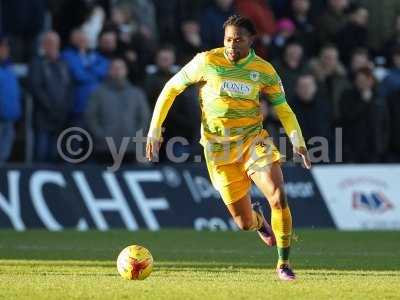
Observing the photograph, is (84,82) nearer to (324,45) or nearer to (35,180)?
(35,180)

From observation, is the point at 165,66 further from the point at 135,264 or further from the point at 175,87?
the point at 135,264

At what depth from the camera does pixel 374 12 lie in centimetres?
2153

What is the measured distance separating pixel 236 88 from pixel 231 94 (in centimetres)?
8

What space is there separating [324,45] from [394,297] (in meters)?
11.0

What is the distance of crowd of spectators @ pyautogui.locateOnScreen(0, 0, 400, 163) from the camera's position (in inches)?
687

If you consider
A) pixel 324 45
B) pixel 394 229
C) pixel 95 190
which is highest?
pixel 324 45

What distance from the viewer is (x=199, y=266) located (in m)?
11.8


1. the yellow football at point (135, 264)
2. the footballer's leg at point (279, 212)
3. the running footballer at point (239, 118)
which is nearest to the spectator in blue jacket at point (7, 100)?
the running footballer at point (239, 118)

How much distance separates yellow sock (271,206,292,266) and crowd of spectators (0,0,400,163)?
698cm

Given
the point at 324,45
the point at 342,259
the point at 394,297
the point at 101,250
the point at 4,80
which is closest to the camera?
the point at 394,297

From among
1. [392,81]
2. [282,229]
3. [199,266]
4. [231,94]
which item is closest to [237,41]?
[231,94]

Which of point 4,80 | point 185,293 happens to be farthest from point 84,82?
point 185,293

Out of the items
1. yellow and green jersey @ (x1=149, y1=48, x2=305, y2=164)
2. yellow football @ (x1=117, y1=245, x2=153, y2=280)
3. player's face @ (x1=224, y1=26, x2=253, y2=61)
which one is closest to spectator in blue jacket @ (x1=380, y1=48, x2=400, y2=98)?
yellow and green jersey @ (x1=149, y1=48, x2=305, y2=164)

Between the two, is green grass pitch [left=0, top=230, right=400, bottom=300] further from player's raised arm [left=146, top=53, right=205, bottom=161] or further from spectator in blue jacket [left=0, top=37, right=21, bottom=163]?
spectator in blue jacket [left=0, top=37, right=21, bottom=163]
